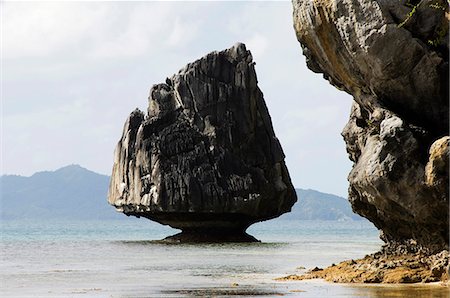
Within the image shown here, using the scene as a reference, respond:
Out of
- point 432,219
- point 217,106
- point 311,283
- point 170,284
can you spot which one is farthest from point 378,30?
point 217,106

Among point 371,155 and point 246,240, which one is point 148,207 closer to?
point 246,240

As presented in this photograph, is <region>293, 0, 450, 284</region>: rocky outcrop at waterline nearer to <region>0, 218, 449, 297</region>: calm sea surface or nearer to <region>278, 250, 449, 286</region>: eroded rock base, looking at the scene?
<region>278, 250, 449, 286</region>: eroded rock base

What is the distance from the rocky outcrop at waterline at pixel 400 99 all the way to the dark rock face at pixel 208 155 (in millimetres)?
37548

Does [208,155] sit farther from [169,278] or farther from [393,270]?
[393,270]

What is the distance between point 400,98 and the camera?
2469 cm

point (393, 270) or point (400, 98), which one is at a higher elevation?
point (400, 98)

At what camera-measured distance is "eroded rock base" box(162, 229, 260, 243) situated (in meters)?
64.8

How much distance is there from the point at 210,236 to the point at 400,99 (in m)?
41.7

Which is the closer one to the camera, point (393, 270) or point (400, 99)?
point (393, 270)

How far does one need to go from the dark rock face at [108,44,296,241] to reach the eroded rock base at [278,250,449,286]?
3645 cm

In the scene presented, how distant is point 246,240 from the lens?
66.6 m

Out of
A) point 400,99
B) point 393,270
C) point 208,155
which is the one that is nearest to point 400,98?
point 400,99

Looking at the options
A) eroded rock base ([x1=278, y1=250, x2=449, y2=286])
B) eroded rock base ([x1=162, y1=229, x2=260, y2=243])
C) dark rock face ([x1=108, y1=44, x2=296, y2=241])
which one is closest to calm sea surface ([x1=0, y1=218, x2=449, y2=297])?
eroded rock base ([x1=278, y1=250, x2=449, y2=286])

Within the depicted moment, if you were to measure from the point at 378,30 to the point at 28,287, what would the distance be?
487 inches
